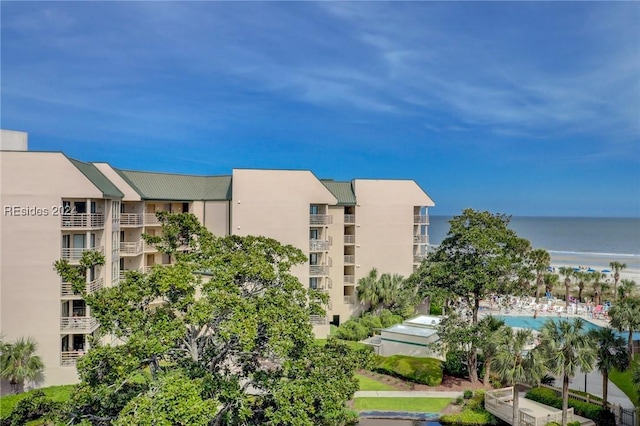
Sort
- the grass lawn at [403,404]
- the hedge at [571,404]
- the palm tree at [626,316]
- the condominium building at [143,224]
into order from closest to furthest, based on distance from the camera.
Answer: the hedge at [571,404] < the grass lawn at [403,404] < the condominium building at [143,224] < the palm tree at [626,316]

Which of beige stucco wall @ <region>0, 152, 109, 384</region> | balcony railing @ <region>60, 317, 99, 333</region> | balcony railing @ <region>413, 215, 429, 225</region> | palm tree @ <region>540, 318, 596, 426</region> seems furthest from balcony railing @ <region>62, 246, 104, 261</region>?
balcony railing @ <region>413, 215, 429, 225</region>

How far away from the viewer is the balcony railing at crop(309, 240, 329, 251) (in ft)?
119

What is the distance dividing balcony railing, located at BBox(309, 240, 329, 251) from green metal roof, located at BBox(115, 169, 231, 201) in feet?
26.6

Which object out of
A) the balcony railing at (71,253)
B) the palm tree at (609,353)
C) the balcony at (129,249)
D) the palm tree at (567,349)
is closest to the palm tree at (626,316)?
the palm tree at (609,353)

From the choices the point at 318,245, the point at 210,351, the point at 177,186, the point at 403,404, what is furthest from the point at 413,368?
the point at 177,186

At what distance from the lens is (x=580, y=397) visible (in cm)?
2231

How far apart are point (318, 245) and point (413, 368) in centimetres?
1343

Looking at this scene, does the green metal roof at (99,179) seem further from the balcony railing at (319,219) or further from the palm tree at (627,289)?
the palm tree at (627,289)

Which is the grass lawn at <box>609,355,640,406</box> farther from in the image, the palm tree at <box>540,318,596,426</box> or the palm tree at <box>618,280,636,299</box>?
the palm tree at <box>618,280,636,299</box>

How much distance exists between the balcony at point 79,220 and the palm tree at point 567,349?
25483 millimetres

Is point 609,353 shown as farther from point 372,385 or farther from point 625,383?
point 372,385

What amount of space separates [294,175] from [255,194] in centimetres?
361

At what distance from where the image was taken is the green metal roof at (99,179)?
25656 millimetres

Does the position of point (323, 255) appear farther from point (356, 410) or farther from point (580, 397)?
point (580, 397)
